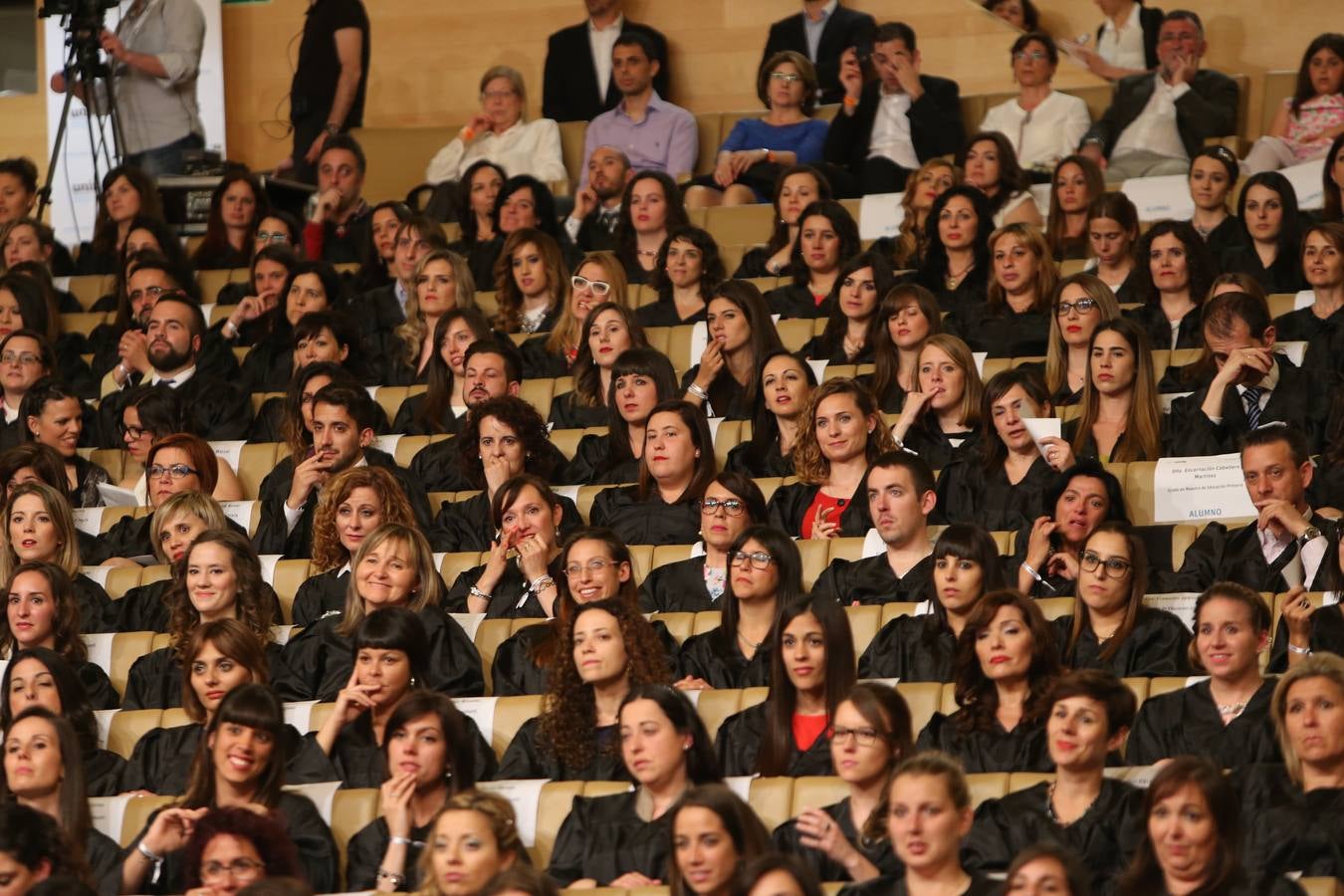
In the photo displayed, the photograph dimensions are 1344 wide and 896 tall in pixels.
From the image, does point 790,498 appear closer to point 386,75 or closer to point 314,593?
point 314,593

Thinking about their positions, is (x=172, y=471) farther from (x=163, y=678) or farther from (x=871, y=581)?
(x=871, y=581)

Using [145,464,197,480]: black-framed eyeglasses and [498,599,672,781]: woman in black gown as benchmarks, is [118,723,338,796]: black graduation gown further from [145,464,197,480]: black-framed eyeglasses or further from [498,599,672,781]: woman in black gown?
[145,464,197,480]: black-framed eyeglasses

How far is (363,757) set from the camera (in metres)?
4.93

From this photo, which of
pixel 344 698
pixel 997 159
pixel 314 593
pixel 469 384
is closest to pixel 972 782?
pixel 344 698

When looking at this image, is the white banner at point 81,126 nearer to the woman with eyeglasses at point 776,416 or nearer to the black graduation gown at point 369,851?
the woman with eyeglasses at point 776,416

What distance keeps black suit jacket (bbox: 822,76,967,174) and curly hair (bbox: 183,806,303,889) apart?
4.06 metres

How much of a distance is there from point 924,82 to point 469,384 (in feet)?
7.81

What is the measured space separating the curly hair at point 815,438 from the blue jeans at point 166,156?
12.2ft


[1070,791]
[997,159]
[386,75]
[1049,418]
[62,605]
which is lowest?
[1070,791]

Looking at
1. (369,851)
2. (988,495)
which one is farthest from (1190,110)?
(369,851)

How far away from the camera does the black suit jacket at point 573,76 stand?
8648 millimetres

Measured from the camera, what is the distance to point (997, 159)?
7207 mm

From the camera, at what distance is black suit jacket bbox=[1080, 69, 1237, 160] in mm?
7773

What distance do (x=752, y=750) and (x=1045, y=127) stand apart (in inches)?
144
